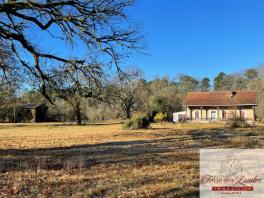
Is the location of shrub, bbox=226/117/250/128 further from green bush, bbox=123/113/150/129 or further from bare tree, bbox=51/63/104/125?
bare tree, bbox=51/63/104/125

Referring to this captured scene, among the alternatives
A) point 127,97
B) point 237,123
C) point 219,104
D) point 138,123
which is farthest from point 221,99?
point 138,123

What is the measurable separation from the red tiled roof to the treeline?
108 inches

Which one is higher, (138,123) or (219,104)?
(219,104)

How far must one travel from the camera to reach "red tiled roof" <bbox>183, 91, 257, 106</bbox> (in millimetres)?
54719

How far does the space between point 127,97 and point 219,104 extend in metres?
16.2

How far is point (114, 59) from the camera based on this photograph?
574 inches

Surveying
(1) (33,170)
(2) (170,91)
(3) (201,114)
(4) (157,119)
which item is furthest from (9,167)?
(2) (170,91)

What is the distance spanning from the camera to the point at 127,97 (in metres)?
49.2

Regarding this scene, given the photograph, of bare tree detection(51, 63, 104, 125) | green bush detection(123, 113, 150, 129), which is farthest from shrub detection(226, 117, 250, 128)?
bare tree detection(51, 63, 104, 125)

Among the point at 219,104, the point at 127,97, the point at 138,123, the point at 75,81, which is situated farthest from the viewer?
the point at 219,104

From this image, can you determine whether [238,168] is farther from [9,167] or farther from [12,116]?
[12,116]

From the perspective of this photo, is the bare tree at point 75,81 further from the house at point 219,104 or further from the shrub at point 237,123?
the house at point 219,104

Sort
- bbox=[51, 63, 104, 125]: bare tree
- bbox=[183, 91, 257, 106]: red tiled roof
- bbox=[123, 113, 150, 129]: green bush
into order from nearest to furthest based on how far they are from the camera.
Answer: bbox=[51, 63, 104, 125]: bare tree → bbox=[123, 113, 150, 129]: green bush → bbox=[183, 91, 257, 106]: red tiled roof

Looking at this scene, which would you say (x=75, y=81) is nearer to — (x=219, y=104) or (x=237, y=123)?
(x=237, y=123)
